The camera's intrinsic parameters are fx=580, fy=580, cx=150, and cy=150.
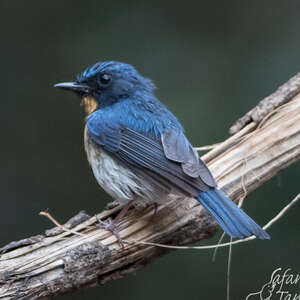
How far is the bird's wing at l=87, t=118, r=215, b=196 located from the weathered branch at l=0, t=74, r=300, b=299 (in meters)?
0.28

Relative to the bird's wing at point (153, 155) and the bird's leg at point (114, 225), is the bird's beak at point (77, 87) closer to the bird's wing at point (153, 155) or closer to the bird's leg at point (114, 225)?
the bird's wing at point (153, 155)

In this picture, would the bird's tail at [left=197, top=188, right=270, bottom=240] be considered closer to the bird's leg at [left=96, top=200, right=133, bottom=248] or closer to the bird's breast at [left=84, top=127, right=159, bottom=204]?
the bird's breast at [left=84, top=127, right=159, bottom=204]

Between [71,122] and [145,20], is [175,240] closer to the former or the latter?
[71,122]

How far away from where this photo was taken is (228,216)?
3.84 metres

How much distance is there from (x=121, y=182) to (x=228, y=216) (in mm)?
Result: 884

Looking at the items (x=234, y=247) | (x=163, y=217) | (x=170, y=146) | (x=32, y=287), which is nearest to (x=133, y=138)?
(x=170, y=146)

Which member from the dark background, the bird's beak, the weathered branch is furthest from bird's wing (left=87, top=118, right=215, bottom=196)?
the dark background

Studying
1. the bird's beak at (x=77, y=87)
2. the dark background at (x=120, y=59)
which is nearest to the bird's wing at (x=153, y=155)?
the bird's beak at (x=77, y=87)

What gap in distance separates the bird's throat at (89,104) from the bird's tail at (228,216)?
1.42m

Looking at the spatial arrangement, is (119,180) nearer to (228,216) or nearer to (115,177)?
(115,177)

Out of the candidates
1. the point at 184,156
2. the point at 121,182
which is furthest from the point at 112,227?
the point at 184,156

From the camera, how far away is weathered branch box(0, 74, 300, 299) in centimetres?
368

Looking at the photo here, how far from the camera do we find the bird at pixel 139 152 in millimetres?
3943

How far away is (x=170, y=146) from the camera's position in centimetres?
427
